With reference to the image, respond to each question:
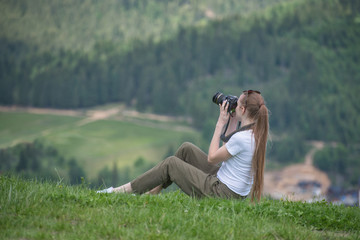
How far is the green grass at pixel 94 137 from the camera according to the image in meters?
115

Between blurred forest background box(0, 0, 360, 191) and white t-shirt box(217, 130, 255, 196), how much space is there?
11806 cm

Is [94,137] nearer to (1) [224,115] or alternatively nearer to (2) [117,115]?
(2) [117,115]

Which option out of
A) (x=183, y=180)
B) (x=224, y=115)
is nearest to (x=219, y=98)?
(x=224, y=115)

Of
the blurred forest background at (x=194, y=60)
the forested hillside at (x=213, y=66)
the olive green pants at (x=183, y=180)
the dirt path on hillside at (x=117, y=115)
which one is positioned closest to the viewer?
the olive green pants at (x=183, y=180)

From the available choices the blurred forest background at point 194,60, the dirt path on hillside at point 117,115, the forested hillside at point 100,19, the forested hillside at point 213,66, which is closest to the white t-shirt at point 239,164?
the blurred forest background at point 194,60

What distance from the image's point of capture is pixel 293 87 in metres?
144

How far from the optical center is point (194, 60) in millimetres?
160125

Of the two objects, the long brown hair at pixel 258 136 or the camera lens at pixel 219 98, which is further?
the camera lens at pixel 219 98

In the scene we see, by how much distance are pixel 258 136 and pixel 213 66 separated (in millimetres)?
155044

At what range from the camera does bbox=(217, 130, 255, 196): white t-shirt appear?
4.55m

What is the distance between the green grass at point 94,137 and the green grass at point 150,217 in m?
102

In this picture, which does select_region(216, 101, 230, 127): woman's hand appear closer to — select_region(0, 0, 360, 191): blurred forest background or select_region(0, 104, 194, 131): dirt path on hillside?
select_region(0, 0, 360, 191): blurred forest background

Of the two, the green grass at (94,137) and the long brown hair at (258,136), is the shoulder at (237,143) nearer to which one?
the long brown hair at (258,136)

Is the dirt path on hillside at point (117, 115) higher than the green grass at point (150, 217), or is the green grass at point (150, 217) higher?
the green grass at point (150, 217)
